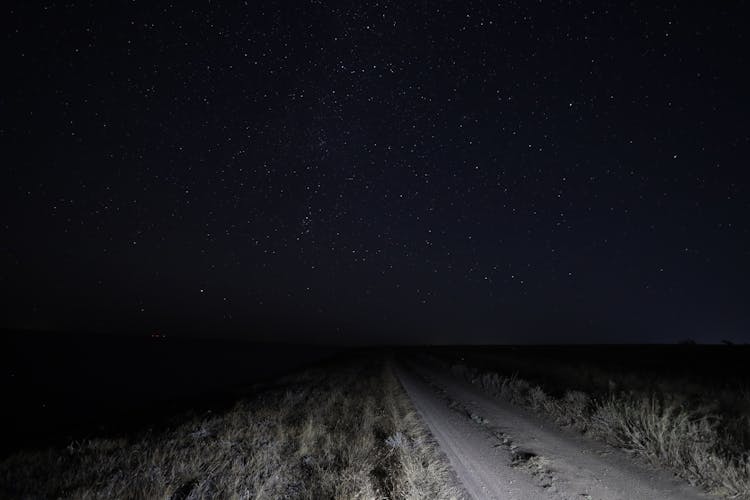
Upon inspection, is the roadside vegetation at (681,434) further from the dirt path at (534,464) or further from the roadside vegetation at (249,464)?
the roadside vegetation at (249,464)

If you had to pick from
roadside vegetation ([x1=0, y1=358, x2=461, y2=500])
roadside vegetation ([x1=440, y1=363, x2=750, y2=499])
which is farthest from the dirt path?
roadside vegetation ([x1=0, y1=358, x2=461, y2=500])

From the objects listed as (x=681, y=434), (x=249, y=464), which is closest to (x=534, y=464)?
(x=681, y=434)

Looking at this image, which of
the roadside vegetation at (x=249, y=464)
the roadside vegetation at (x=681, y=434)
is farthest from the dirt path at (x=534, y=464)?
the roadside vegetation at (x=249, y=464)

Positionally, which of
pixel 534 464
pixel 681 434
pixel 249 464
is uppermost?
pixel 681 434

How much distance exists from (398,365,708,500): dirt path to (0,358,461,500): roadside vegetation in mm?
647

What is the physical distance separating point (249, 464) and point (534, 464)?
18.6 feet

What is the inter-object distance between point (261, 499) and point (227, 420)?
6104mm

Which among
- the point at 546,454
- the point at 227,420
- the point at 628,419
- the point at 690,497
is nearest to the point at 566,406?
the point at 628,419

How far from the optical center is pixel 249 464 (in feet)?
23.8

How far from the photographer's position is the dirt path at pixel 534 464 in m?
5.86

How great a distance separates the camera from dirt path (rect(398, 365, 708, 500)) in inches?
231

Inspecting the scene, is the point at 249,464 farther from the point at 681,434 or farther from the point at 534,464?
the point at 681,434

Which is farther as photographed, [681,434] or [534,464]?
[681,434]

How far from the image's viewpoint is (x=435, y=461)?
24.4ft
